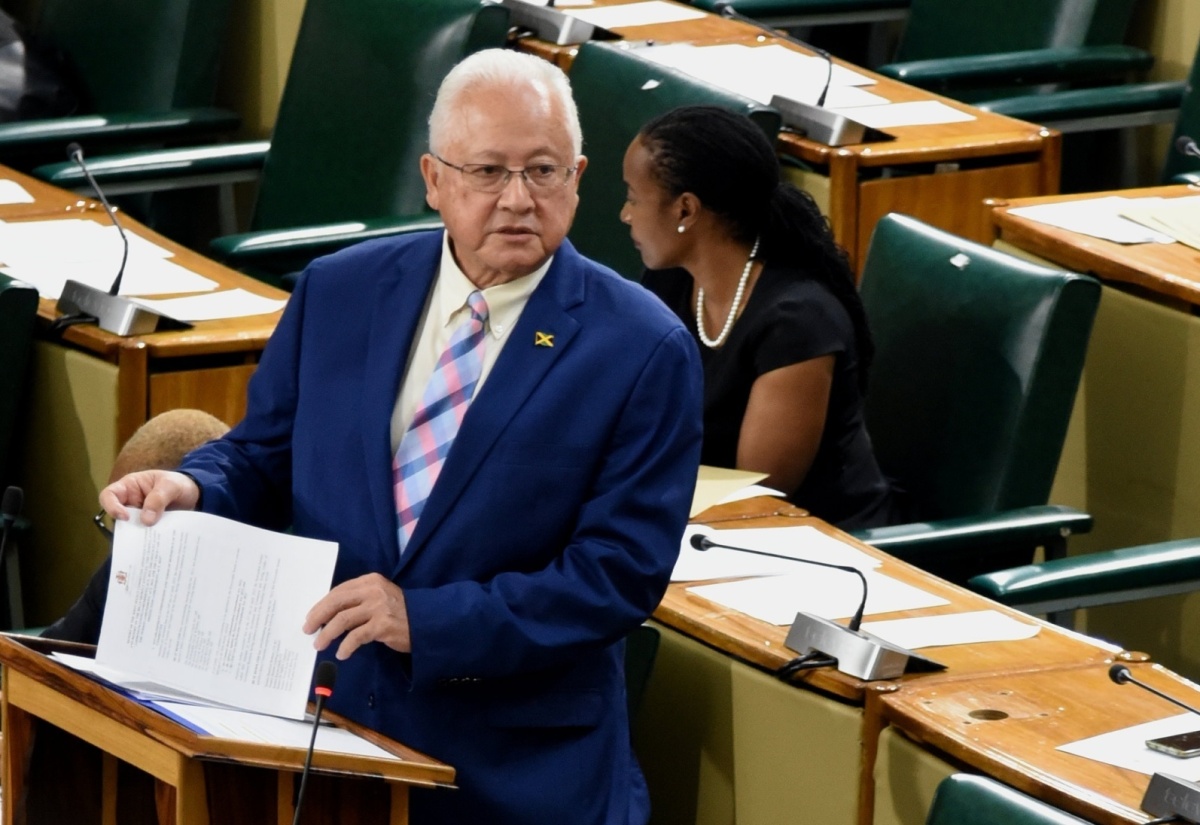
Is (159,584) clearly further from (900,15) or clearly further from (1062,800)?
(900,15)

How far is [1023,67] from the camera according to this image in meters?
4.44

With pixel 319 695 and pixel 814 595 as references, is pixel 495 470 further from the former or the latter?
pixel 814 595

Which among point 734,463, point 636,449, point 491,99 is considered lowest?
point 734,463

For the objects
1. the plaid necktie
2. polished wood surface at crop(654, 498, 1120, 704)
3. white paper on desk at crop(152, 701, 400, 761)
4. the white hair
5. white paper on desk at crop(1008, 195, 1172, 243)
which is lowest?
polished wood surface at crop(654, 498, 1120, 704)

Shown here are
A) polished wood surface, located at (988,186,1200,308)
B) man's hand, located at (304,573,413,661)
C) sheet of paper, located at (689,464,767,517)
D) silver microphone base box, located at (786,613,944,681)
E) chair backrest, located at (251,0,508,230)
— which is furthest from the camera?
chair backrest, located at (251,0,508,230)

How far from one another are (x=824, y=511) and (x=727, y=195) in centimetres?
46

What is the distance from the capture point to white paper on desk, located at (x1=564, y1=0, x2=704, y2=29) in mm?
4582

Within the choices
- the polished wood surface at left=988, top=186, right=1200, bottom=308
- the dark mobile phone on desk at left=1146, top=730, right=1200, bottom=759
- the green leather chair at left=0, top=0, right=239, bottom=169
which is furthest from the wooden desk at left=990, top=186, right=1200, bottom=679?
the green leather chair at left=0, top=0, right=239, bottom=169

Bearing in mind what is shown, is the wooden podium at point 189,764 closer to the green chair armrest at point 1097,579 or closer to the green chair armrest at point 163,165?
the green chair armrest at point 1097,579

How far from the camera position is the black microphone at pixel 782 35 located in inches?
156

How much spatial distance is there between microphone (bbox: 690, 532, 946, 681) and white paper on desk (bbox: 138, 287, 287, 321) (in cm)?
145

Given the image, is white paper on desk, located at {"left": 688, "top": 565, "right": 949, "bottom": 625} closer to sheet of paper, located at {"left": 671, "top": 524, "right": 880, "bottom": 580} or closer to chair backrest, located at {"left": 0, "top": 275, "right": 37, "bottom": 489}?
sheet of paper, located at {"left": 671, "top": 524, "right": 880, "bottom": 580}

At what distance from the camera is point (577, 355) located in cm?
202

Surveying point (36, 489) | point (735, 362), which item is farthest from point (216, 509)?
point (36, 489)
